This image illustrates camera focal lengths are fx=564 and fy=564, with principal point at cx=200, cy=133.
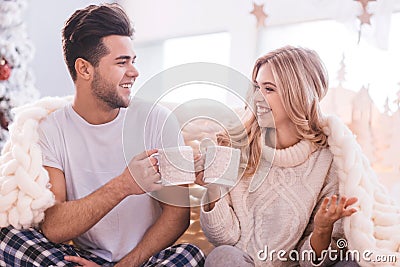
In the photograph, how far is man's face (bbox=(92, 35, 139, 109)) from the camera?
1.41 m

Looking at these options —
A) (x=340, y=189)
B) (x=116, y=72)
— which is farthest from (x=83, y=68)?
(x=340, y=189)

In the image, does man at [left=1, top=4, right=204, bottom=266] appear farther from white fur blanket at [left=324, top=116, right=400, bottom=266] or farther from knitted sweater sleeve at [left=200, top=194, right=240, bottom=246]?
white fur blanket at [left=324, top=116, right=400, bottom=266]

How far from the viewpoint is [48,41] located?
3328mm

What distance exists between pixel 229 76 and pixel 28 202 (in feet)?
1.88

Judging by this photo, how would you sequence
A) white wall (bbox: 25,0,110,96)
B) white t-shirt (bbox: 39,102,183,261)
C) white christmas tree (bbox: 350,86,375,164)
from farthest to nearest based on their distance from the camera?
white wall (bbox: 25,0,110,96) < white christmas tree (bbox: 350,86,375,164) < white t-shirt (bbox: 39,102,183,261)

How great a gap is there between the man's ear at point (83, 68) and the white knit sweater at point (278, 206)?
0.46 m

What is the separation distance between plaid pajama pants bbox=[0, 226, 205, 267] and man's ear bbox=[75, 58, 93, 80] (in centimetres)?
41

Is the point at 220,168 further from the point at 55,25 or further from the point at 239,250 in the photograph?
the point at 55,25

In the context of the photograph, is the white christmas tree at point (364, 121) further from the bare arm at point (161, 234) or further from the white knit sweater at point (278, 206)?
the bare arm at point (161, 234)

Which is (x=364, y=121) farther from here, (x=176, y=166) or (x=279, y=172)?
(x=176, y=166)

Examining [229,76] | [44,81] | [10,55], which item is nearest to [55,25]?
[44,81]

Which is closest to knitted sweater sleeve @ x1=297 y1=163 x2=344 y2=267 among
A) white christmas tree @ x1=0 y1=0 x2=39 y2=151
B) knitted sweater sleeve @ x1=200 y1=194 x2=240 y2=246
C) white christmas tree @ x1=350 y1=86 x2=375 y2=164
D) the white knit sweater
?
the white knit sweater

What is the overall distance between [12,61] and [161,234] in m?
1.52

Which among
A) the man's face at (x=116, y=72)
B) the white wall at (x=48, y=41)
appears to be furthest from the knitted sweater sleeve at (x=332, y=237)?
the white wall at (x=48, y=41)
